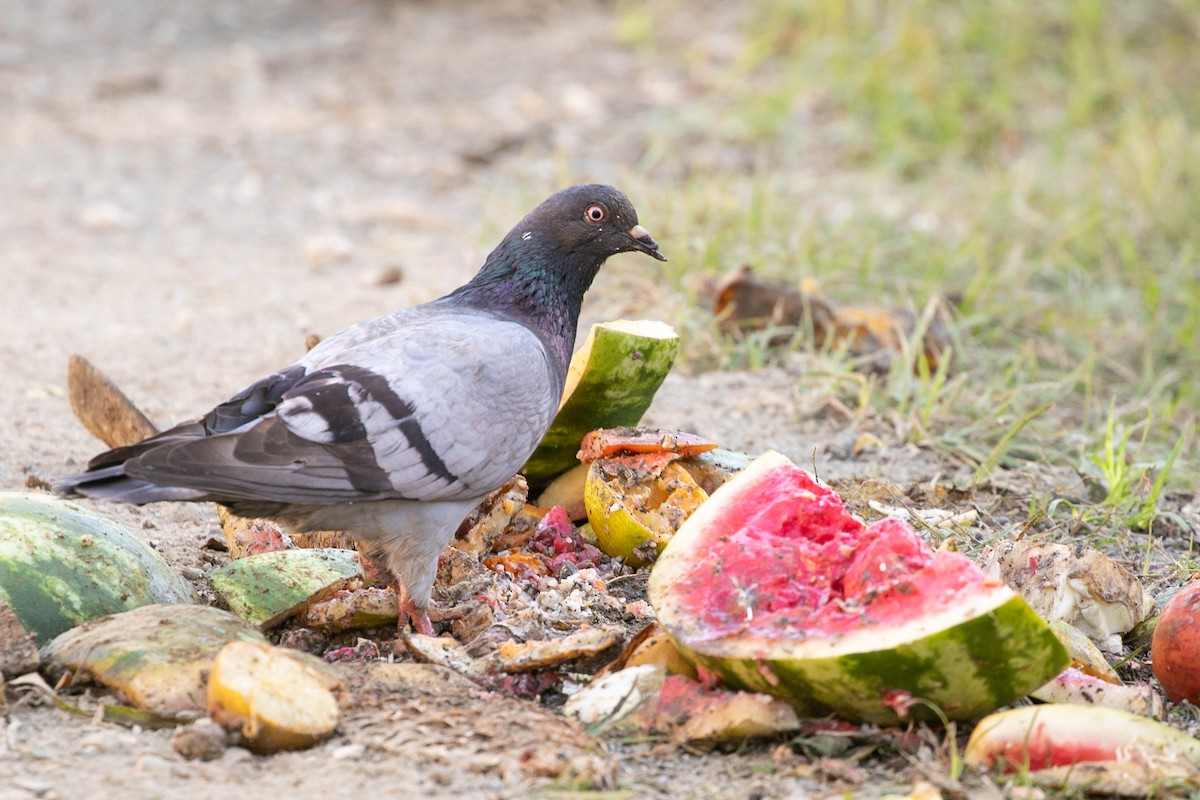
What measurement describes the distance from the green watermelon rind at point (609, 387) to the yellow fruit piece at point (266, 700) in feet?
4.19

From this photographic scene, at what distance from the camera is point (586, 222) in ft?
12.3

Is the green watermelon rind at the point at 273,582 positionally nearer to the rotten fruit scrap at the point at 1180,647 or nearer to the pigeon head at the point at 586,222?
the pigeon head at the point at 586,222

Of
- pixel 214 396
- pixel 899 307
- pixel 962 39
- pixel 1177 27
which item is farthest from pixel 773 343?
pixel 1177 27

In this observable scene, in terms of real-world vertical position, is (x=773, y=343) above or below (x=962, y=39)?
below

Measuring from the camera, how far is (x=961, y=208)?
7.46 meters

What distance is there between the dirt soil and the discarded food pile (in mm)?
93

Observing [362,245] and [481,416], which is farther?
[362,245]

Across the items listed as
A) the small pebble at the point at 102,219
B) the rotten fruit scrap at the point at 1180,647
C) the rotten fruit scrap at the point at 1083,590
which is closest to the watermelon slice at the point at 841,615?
the rotten fruit scrap at the point at 1180,647

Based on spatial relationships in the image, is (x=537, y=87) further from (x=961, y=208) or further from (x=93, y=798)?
(x=93, y=798)

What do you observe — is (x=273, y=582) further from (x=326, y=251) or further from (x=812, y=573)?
(x=326, y=251)

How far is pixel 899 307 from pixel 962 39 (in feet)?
12.6

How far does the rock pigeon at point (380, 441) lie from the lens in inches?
114

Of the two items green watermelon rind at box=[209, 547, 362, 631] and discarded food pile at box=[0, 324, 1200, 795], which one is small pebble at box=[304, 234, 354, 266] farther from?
green watermelon rind at box=[209, 547, 362, 631]

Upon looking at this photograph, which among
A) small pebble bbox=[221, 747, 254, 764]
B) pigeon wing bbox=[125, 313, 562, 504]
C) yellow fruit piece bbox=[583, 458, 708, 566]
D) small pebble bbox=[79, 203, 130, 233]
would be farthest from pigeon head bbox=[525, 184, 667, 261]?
small pebble bbox=[79, 203, 130, 233]
